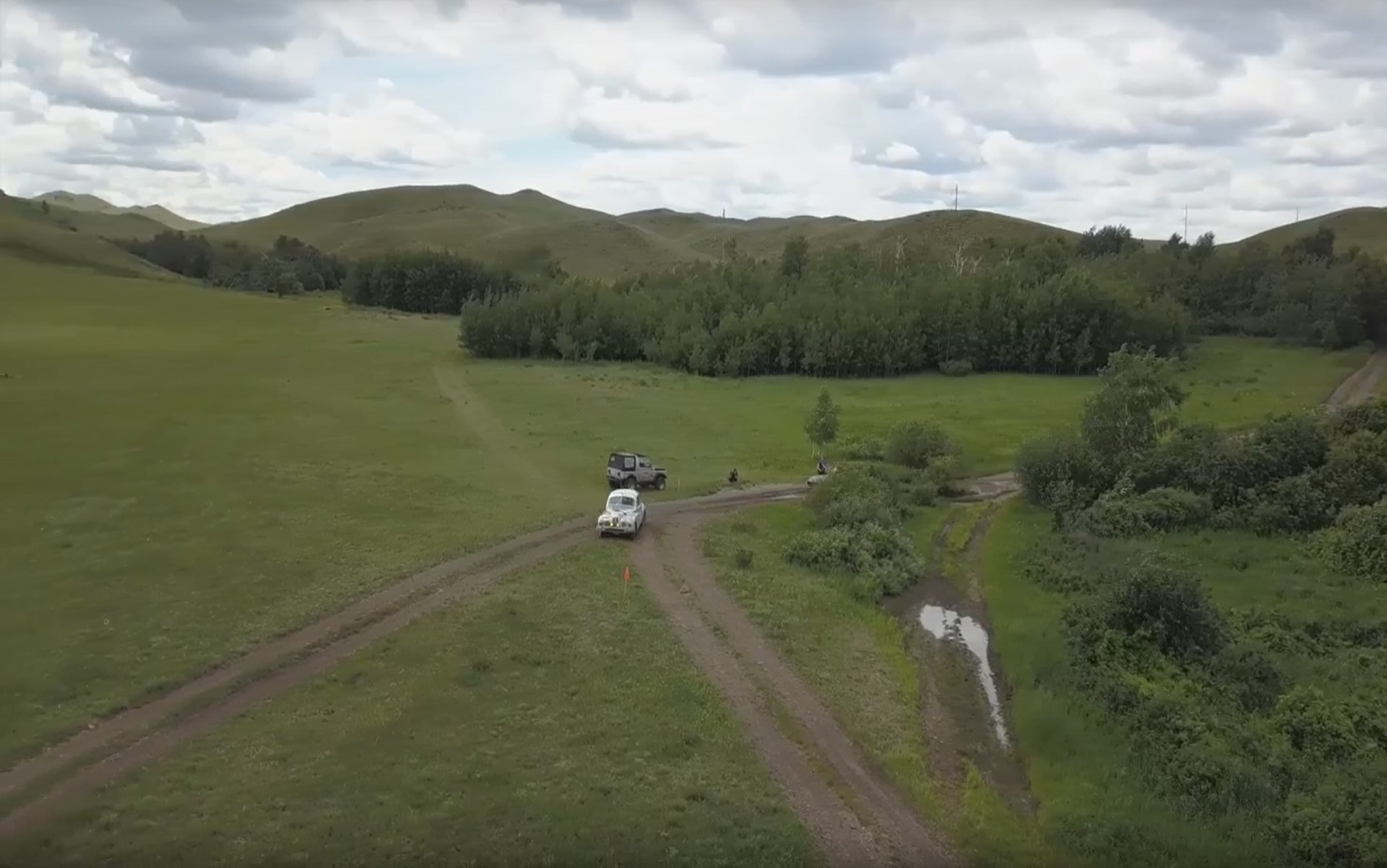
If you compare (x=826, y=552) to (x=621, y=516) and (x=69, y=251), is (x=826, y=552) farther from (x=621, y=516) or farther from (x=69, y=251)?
(x=69, y=251)

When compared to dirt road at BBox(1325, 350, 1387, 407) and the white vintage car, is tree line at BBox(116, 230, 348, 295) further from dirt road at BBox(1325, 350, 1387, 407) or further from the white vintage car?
dirt road at BBox(1325, 350, 1387, 407)

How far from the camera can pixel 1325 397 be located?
8869 cm

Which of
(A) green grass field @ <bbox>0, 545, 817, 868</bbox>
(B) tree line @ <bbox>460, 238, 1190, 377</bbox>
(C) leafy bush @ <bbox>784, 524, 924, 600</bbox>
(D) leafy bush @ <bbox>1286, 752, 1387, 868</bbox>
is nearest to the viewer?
(A) green grass field @ <bbox>0, 545, 817, 868</bbox>

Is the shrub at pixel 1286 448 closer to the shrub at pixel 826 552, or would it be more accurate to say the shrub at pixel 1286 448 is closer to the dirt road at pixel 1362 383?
A: the shrub at pixel 826 552

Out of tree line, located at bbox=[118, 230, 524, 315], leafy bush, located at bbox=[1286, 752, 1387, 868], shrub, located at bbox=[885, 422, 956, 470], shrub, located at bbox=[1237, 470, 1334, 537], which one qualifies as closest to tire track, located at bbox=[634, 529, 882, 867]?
leafy bush, located at bbox=[1286, 752, 1387, 868]

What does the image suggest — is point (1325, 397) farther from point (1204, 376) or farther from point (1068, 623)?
point (1068, 623)

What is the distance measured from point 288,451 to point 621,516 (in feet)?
81.6

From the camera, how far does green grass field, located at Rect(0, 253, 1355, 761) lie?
34.2 m

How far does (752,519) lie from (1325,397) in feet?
210

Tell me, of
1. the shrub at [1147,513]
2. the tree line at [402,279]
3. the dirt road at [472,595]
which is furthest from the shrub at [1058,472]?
the tree line at [402,279]

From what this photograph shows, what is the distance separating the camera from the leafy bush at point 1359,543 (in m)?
43.5

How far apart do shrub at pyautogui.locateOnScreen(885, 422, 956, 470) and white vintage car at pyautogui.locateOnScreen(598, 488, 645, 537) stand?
22.8 metres

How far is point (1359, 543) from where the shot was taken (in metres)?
44.7

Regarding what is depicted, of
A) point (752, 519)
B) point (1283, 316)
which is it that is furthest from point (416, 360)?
point (1283, 316)
